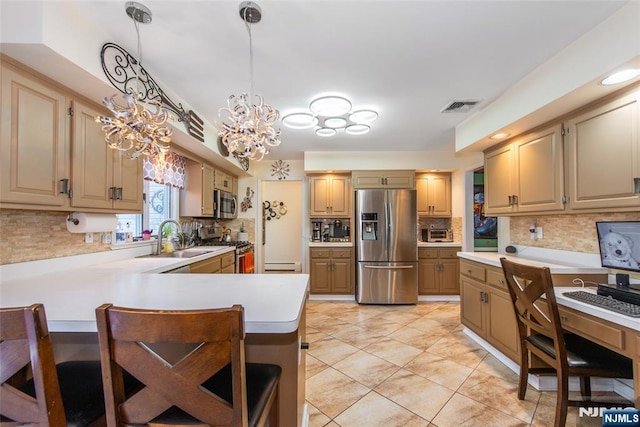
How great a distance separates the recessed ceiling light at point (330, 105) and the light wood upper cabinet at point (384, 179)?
200 centimetres

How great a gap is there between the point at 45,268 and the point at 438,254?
462cm

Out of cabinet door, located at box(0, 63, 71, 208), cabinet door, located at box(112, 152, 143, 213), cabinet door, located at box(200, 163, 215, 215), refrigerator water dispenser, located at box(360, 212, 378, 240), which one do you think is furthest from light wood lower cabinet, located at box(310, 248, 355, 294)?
cabinet door, located at box(0, 63, 71, 208)

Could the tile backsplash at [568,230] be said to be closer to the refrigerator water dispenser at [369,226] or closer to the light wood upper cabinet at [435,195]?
the light wood upper cabinet at [435,195]

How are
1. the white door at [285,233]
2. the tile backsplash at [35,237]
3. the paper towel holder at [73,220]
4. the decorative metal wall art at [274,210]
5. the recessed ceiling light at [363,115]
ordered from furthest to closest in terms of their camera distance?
the white door at [285,233]
the decorative metal wall art at [274,210]
the recessed ceiling light at [363,115]
the paper towel holder at [73,220]
the tile backsplash at [35,237]

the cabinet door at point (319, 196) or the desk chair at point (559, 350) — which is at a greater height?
the cabinet door at point (319, 196)

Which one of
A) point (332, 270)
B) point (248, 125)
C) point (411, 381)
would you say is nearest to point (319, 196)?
point (332, 270)

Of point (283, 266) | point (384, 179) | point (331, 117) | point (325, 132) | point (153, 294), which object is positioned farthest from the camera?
point (283, 266)

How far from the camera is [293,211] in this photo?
6473mm

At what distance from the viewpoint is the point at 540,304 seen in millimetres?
2047

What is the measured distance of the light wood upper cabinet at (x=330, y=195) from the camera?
475 cm

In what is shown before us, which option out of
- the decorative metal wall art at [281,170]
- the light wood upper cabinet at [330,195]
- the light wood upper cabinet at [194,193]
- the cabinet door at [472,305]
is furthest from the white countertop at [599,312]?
the decorative metal wall art at [281,170]

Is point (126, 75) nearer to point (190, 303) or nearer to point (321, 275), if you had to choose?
point (190, 303)

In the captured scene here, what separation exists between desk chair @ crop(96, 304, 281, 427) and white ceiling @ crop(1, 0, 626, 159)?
160cm

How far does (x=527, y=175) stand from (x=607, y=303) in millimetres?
1365
